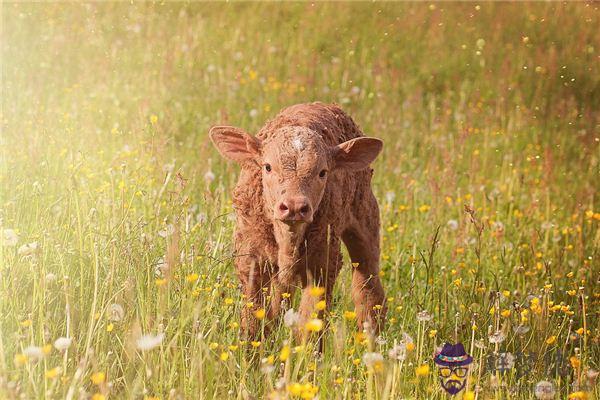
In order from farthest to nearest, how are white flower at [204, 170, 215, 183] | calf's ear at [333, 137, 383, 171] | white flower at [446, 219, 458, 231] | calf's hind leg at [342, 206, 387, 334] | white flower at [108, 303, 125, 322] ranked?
white flower at [446, 219, 458, 231], white flower at [204, 170, 215, 183], calf's hind leg at [342, 206, 387, 334], calf's ear at [333, 137, 383, 171], white flower at [108, 303, 125, 322]

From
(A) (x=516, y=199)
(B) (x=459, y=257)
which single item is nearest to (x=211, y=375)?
(B) (x=459, y=257)

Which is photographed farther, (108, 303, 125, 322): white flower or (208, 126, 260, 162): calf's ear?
(208, 126, 260, 162): calf's ear

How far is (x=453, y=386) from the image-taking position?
3.68 meters

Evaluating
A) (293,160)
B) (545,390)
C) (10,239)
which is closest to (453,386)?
(545,390)

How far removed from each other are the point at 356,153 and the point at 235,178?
8.60 ft

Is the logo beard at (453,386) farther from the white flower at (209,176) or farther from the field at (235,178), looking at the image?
the white flower at (209,176)

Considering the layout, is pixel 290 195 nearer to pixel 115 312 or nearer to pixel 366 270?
pixel 115 312

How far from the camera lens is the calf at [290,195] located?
444 centimetres

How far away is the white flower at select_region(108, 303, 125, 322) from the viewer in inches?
146

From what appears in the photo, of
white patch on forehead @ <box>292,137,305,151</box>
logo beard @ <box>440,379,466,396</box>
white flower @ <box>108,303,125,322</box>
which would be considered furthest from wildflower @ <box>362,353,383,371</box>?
white patch on forehead @ <box>292,137,305,151</box>

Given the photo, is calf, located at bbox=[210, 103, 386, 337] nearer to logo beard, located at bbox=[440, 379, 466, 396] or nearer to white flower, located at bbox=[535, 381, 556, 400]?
logo beard, located at bbox=[440, 379, 466, 396]

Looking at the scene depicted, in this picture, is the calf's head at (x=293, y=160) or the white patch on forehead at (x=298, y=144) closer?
the calf's head at (x=293, y=160)

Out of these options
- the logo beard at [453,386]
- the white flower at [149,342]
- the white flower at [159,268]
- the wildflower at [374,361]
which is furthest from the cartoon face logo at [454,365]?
the white flower at [159,268]

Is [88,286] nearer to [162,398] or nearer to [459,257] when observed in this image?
[162,398]
